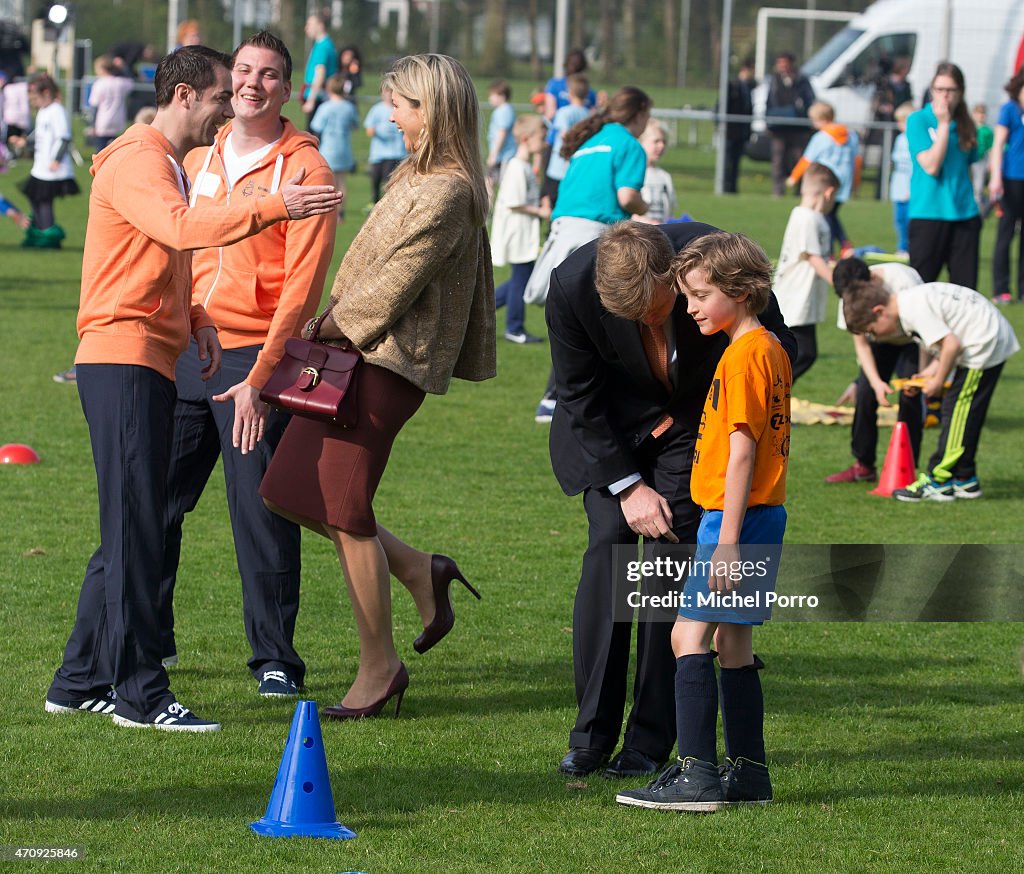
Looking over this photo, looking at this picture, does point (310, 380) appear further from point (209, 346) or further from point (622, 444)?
point (622, 444)

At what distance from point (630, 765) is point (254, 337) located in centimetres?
193

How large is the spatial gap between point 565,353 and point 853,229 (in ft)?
66.1

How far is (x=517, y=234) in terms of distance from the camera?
13930mm

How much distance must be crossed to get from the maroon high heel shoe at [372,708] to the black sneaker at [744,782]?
1218 mm

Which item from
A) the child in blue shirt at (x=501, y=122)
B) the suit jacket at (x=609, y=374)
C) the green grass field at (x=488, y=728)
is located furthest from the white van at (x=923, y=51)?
the suit jacket at (x=609, y=374)

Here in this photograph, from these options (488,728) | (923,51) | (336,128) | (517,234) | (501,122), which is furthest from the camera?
(923,51)

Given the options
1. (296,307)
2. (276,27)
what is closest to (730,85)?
(276,27)

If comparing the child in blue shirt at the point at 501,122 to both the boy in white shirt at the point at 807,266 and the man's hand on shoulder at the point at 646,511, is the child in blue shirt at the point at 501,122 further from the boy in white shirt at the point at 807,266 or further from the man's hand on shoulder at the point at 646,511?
the man's hand on shoulder at the point at 646,511

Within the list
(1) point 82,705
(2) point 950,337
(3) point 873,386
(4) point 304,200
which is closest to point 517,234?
(3) point 873,386

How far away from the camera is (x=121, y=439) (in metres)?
4.97

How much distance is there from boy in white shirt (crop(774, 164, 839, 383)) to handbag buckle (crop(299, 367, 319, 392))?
19.7ft

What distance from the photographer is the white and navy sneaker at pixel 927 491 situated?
9359 mm

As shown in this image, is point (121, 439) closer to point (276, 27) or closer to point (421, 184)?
point (421, 184)

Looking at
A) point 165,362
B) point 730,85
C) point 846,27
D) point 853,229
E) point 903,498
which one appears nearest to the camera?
point 165,362
